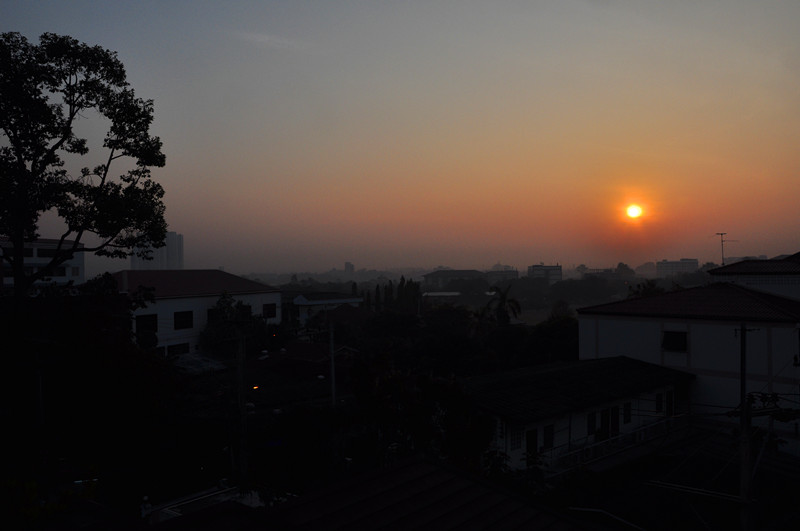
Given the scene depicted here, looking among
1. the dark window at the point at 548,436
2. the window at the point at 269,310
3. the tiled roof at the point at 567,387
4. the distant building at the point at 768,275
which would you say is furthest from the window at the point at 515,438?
the window at the point at 269,310

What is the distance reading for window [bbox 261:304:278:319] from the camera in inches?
2330

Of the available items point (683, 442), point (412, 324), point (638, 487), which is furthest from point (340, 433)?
point (412, 324)

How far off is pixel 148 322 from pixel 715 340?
142ft

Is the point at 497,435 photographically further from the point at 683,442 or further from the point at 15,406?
the point at 15,406

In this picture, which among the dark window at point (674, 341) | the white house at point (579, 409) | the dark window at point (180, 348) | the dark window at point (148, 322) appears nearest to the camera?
the white house at point (579, 409)

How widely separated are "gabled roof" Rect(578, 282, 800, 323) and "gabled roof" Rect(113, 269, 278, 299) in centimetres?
3654

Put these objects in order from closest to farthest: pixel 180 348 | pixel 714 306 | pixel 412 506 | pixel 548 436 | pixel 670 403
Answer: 1. pixel 412 506
2. pixel 548 436
3. pixel 670 403
4. pixel 714 306
5. pixel 180 348

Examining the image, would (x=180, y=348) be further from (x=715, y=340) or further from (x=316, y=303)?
(x=715, y=340)

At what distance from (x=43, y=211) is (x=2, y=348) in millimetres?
8502

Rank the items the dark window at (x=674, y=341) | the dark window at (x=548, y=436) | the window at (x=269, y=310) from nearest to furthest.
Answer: the dark window at (x=548, y=436), the dark window at (x=674, y=341), the window at (x=269, y=310)

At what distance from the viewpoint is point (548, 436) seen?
848 inches

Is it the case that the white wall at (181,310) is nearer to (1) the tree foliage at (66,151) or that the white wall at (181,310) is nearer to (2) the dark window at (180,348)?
(2) the dark window at (180,348)

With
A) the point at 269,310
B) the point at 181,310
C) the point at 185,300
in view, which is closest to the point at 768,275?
the point at 269,310

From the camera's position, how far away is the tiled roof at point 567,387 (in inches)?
816
